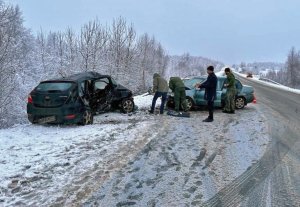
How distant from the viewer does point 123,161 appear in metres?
6.55

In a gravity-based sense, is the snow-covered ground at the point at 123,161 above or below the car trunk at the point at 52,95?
below

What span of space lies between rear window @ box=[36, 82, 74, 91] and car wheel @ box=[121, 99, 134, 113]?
9.95 feet

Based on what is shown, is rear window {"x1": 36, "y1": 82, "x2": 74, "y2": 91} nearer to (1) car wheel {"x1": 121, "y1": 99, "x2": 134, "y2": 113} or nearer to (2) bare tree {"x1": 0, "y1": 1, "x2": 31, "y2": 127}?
(1) car wheel {"x1": 121, "y1": 99, "x2": 134, "y2": 113}

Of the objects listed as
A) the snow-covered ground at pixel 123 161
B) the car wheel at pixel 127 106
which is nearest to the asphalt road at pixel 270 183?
the snow-covered ground at pixel 123 161

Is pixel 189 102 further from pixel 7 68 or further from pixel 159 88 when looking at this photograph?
pixel 7 68

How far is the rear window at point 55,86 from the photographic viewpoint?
977cm

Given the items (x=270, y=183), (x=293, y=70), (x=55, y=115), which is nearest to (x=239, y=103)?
(x=55, y=115)

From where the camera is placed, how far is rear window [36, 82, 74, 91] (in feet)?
32.1

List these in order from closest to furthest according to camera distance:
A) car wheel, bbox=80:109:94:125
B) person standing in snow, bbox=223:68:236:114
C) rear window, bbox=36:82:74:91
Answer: rear window, bbox=36:82:74:91 < car wheel, bbox=80:109:94:125 < person standing in snow, bbox=223:68:236:114

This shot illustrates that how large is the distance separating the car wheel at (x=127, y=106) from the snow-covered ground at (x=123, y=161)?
2.18 m

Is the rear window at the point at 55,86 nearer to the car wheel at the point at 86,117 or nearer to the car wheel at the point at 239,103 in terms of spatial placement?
the car wheel at the point at 86,117

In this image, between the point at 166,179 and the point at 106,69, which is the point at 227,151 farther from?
the point at 106,69

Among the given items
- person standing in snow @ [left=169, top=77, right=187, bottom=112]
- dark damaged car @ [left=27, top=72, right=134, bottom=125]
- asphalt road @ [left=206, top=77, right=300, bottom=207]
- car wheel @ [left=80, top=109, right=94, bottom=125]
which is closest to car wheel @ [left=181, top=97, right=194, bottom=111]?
person standing in snow @ [left=169, top=77, right=187, bottom=112]

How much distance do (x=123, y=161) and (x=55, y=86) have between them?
4.28 metres
